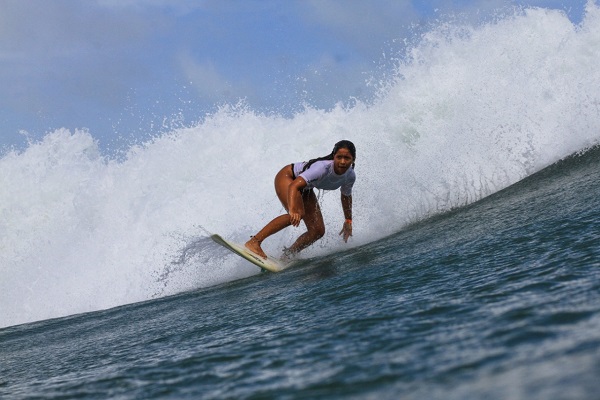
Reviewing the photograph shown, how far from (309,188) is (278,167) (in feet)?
19.7

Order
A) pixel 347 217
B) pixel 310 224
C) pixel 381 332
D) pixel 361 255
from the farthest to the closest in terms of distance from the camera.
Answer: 1. pixel 347 217
2. pixel 310 224
3. pixel 361 255
4. pixel 381 332

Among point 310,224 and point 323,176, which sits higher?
point 323,176

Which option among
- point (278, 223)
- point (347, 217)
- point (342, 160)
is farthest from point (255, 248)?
point (342, 160)

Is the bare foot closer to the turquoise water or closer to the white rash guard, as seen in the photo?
the white rash guard

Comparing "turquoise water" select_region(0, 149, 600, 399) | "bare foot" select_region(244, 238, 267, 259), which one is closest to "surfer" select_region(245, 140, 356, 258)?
"bare foot" select_region(244, 238, 267, 259)

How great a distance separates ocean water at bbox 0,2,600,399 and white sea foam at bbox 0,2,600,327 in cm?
4

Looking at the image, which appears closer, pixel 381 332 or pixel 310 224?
pixel 381 332

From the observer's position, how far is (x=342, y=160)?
27.2 feet

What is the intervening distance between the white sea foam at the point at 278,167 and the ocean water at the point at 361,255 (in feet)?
0.15

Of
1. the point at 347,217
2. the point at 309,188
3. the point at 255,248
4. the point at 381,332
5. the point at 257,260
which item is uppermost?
the point at 309,188

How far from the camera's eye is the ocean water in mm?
3049

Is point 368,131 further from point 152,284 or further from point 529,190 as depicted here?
point 152,284

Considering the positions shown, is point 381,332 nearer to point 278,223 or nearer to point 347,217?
point 278,223

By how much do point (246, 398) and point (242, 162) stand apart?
11.9 meters
